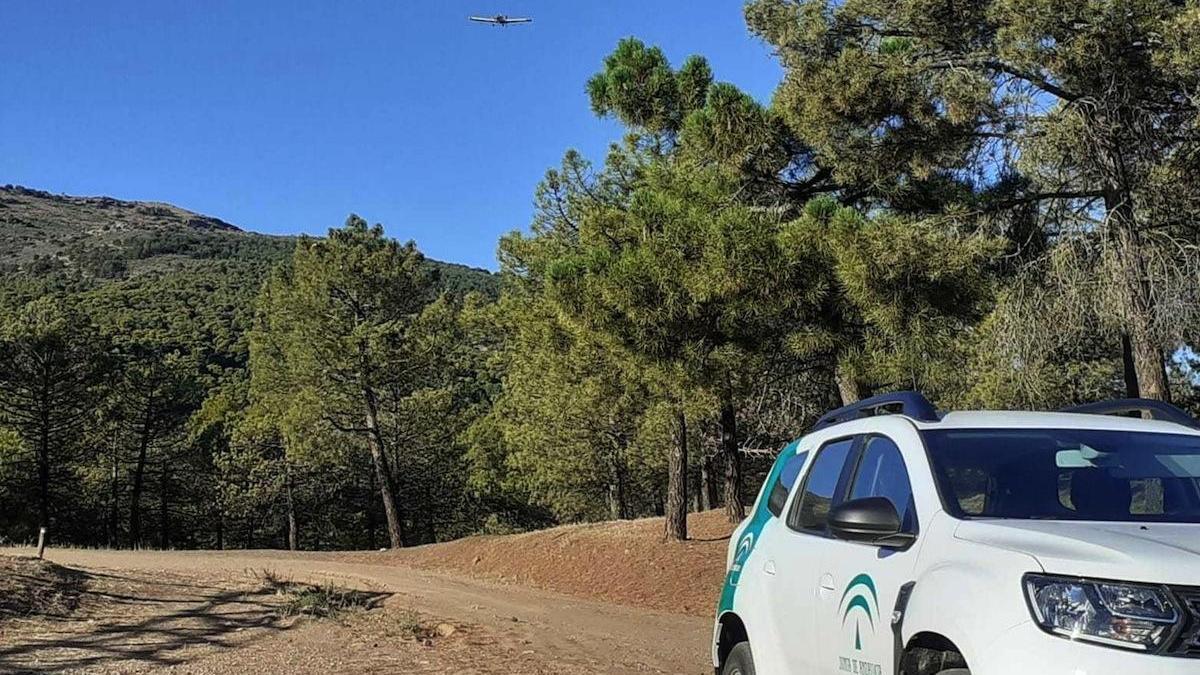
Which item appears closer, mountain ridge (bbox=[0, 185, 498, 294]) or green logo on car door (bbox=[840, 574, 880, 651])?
green logo on car door (bbox=[840, 574, 880, 651])

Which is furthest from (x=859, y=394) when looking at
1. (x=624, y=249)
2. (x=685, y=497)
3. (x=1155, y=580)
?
(x=1155, y=580)

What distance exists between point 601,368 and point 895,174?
8.48 metres

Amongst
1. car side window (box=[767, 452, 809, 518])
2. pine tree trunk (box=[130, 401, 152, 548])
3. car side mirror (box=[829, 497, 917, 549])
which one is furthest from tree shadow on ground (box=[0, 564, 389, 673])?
pine tree trunk (box=[130, 401, 152, 548])

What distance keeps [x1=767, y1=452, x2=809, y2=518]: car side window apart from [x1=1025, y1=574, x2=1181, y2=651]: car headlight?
2.24m

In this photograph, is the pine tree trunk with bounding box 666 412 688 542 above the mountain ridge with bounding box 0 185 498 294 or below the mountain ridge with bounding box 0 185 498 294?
below

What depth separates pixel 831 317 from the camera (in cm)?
1395

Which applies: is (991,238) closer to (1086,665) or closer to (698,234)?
(698,234)

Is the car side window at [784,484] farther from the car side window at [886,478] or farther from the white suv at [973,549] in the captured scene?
the car side window at [886,478]

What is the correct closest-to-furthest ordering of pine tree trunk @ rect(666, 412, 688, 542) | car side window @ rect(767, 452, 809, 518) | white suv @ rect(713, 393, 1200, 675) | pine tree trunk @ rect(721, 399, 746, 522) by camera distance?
white suv @ rect(713, 393, 1200, 675) → car side window @ rect(767, 452, 809, 518) → pine tree trunk @ rect(666, 412, 688, 542) → pine tree trunk @ rect(721, 399, 746, 522)

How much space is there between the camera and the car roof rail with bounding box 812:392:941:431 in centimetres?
424

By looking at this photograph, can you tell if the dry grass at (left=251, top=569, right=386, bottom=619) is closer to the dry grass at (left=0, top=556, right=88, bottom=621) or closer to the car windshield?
the dry grass at (left=0, top=556, right=88, bottom=621)

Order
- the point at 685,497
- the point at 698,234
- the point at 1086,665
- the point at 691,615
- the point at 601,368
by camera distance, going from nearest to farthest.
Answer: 1. the point at 1086,665
2. the point at 698,234
3. the point at 691,615
4. the point at 685,497
5. the point at 601,368

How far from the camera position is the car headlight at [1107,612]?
269cm

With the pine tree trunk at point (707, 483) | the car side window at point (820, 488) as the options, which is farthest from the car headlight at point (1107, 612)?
the pine tree trunk at point (707, 483)
